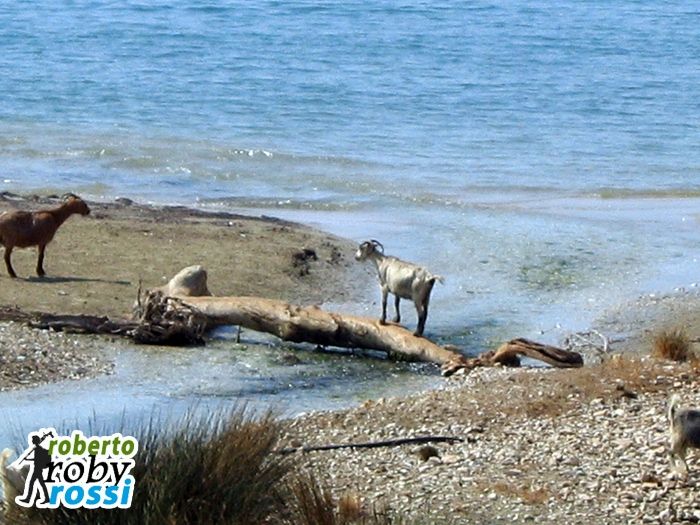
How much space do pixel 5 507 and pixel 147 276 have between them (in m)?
9.37

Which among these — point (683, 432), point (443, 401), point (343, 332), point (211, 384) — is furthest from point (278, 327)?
point (683, 432)

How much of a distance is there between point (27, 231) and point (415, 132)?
16675 millimetres

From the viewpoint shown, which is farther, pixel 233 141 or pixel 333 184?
pixel 233 141

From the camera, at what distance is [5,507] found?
27.6 ft

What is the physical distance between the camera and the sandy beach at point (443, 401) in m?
10.2

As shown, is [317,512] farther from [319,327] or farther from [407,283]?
[407,283]

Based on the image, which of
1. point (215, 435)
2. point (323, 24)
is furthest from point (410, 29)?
point (215, 435)

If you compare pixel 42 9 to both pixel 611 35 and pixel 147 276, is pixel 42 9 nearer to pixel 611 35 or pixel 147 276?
pixel 611 35

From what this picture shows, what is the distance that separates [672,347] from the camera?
14727 millimetres

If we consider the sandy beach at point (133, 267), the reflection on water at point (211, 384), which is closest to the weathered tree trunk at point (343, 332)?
the reflection on water at point (211, 384)

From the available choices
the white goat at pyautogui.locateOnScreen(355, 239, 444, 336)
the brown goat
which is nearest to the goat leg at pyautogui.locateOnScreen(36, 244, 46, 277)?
the brown goat

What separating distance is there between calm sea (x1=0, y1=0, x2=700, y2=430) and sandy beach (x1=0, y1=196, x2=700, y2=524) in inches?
63.6

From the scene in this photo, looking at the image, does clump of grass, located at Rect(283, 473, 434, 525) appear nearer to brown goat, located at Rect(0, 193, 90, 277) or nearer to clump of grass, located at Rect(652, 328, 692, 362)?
clump of grass, located at Rect(652, 328, 692, 362)

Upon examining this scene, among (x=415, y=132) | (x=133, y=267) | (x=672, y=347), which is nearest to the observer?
(x=672, y=347)
